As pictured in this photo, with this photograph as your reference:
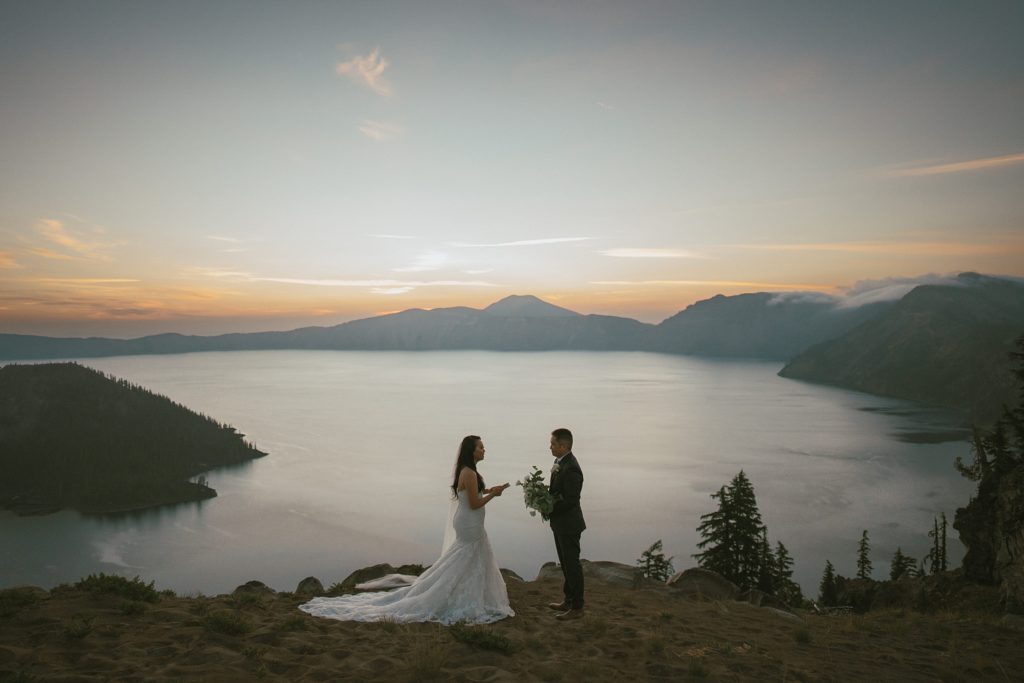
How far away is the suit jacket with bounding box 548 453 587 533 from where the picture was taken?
9812 millimetres

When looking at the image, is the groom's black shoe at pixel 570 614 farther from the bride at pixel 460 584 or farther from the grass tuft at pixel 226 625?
the grass tuft at pixel 226 625

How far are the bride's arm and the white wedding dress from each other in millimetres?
149

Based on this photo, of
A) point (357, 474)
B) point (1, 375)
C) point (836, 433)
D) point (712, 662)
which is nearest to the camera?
point (712, 662)

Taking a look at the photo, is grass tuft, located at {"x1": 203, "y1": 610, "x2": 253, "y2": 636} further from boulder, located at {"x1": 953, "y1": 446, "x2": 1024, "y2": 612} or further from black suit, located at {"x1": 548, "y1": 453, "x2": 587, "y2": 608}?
boulder, located at {"x1": 953, "y1": 446, "x2": 1024, "y2": 612}

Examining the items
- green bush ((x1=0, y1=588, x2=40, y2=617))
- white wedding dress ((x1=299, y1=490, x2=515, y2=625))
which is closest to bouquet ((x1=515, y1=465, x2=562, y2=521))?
white wedding dress ((x1=299, y1=490, x2=515, y2=625))

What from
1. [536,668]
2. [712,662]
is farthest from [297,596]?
[712,662]

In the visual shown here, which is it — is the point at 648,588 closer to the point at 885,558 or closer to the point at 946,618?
the point at 946,618

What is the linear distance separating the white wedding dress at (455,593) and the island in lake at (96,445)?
15350 centimetres

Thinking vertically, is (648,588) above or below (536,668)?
below

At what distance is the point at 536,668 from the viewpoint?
25.6ft

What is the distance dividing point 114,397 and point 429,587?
227 meters

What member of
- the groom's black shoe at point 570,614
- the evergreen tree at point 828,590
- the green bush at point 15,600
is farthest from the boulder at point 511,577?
the evergreen tree at point 828,590

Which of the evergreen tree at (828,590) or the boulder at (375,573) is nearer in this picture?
the boulder at (375,573)

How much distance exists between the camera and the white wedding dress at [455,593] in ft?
32.6
